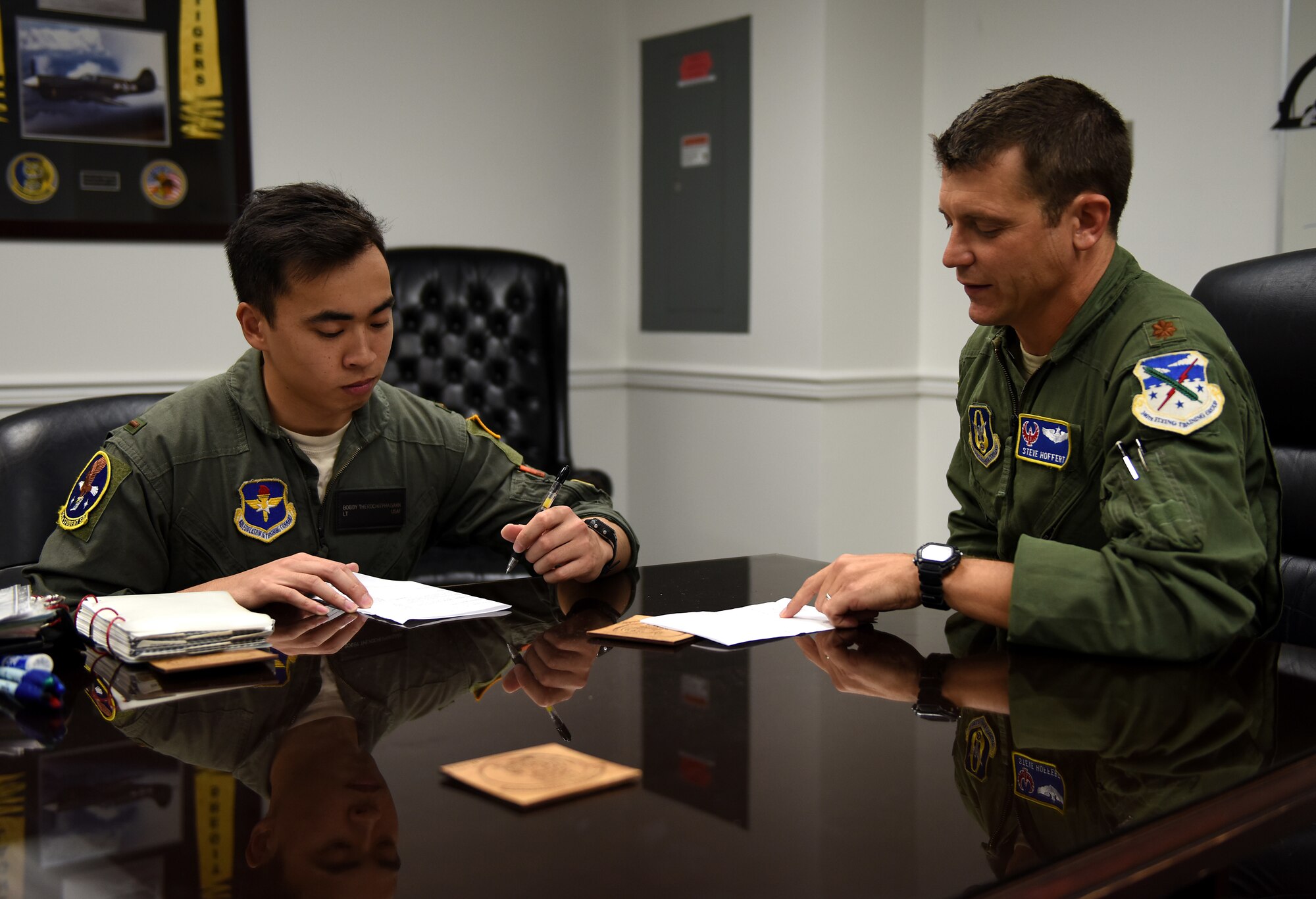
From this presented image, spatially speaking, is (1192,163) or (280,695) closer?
(280,695)

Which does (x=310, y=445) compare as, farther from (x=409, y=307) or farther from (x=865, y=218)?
(x=865, y=218)

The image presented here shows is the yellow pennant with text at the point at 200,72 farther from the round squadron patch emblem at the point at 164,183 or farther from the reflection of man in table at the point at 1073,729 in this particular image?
the reflection of man in table at the point at 1073,729

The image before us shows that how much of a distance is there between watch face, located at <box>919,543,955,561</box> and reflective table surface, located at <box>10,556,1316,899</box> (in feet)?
0.34

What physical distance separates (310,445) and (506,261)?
1.94 metres

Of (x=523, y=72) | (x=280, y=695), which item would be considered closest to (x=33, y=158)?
(x=523, y=72)

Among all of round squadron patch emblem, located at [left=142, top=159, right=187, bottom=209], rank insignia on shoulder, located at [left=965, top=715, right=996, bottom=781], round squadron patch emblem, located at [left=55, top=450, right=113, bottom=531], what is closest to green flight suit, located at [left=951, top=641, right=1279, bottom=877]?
rank insignia on shoulder, located at [left=965, top=715, right=996, bottom=781]

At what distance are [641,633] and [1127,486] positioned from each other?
2.02ft

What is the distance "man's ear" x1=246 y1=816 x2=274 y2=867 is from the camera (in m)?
0.82

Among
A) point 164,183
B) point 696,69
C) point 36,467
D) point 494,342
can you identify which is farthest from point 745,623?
point 696,69

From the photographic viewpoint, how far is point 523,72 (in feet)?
14.6

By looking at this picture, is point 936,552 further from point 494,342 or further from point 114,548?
point 494,342

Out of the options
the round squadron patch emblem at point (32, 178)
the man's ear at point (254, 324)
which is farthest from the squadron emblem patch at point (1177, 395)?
the round squadron patch emblem at point (32, 178)

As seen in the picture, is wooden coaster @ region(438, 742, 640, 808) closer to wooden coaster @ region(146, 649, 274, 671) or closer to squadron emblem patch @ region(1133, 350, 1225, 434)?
wooden coaster @ region(146, 649, 274, 671)

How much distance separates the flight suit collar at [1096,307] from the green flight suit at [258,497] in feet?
2.46
